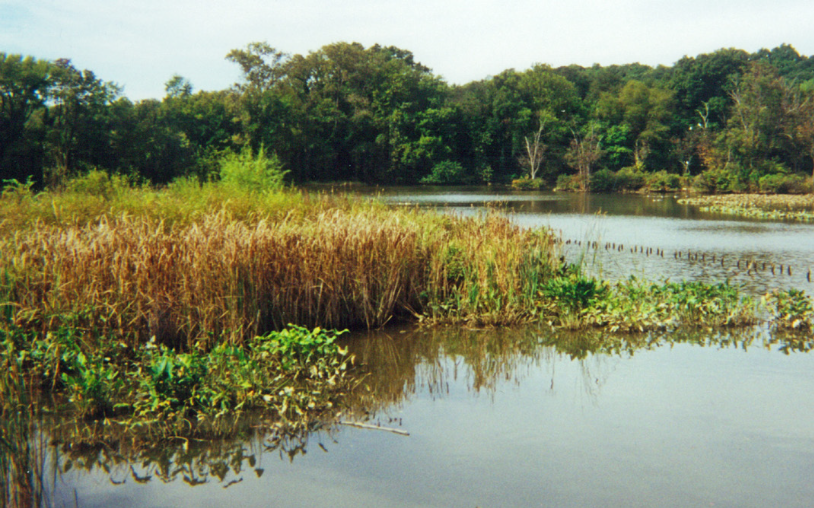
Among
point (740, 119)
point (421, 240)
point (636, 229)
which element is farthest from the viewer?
point (740, 119)

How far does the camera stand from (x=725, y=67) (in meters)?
71.2

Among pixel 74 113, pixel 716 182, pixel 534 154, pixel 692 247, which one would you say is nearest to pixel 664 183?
pixel 716 182

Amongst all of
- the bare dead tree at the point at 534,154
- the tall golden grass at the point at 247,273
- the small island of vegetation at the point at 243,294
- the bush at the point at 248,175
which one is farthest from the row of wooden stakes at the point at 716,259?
the bare dead tree at the point at 534,154

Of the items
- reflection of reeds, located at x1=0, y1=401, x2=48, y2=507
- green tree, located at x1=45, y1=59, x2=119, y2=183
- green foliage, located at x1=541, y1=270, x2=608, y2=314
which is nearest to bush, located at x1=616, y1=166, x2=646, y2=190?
green tree, located at x1=45, y1=59, x2=119, y2=183

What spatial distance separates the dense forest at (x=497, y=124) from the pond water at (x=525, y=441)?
105ft

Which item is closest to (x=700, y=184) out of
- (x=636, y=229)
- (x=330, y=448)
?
(x=636, y=229)

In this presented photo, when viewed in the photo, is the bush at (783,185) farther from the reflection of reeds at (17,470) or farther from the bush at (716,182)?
the reflection of reeds at (17,470)

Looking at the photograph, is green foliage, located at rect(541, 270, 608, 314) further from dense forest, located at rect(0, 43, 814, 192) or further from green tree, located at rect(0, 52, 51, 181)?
dense forest, located at rect(0, 43, 814, 192)

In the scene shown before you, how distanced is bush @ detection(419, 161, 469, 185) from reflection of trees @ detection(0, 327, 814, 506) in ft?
183

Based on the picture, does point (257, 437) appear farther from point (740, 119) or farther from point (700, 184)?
point (740, 119)

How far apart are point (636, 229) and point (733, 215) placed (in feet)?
33.3

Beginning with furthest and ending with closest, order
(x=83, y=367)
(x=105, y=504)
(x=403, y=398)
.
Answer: (x=403, y=398)
(x=83, y=367)
(x=105, y=504)

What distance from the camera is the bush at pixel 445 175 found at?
62812mm

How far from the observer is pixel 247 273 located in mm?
6359
